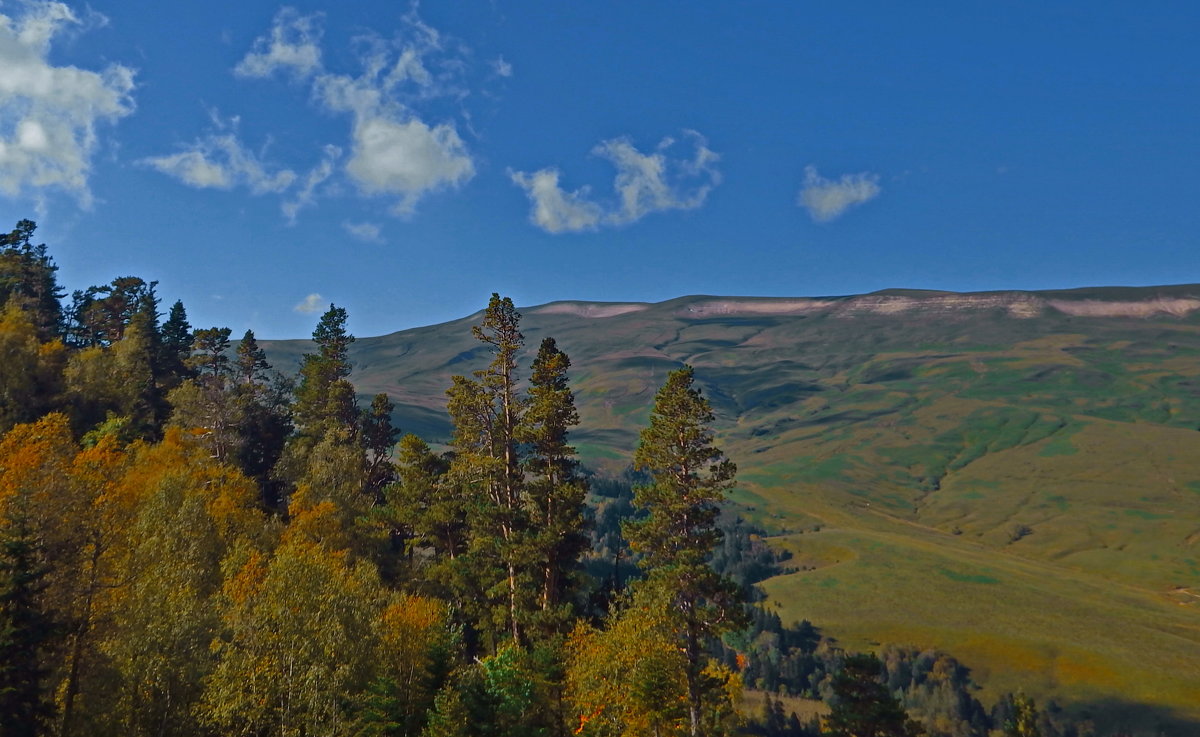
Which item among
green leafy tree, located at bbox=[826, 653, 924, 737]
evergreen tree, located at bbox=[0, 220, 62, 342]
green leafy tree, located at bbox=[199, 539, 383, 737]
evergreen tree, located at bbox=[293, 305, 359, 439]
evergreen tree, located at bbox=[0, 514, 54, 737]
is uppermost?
evergreen tree, located at bbox=[0, 220, 62, 342]

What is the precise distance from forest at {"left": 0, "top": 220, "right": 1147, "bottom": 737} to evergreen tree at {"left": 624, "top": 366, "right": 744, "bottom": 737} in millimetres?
175

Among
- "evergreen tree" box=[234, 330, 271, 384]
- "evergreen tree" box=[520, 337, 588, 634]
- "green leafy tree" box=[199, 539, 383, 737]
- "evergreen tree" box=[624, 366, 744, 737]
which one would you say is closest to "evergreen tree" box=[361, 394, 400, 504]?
"evergreen tree" box=[234, 330, 271, 384]

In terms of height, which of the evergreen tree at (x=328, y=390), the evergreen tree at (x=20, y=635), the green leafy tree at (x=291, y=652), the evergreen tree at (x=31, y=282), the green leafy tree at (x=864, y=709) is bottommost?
the green leafy tree at (x=864, y=709)

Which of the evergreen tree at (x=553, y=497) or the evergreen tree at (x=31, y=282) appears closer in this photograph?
the evergreen tree at (x=553, y=497)

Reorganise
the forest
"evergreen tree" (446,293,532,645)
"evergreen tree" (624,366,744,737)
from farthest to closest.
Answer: "evergreen tree" (446,293,532,645) < "evergreen tree" (624,366,744,737) < the forest

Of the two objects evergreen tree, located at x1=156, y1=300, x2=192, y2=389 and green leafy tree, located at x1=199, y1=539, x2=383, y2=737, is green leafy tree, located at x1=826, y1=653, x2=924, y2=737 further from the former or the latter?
evergreen tree, located at x1=156, y1=300, x2=192, y2=389

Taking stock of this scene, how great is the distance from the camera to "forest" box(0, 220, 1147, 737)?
1634 inches

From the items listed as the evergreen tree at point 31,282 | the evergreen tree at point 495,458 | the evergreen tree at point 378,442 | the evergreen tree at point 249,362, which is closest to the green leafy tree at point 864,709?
the evergreen tree at point 495,458

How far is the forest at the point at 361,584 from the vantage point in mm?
41500

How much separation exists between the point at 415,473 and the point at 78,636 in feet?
115

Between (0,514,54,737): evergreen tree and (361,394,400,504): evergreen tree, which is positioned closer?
(0,514,54,737): evergreen tree

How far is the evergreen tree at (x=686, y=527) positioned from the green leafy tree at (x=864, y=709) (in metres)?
30.0

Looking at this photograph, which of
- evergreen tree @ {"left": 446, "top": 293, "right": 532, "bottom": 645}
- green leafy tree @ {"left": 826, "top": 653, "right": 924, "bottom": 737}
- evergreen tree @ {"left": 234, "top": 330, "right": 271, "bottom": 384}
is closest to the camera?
evergreen tree @ {"left": 446, "top": 293, "right": 532, "bottom": 645}

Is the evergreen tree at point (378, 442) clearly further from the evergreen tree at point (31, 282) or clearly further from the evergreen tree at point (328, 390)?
the evergreen tree at point (31, 282)
